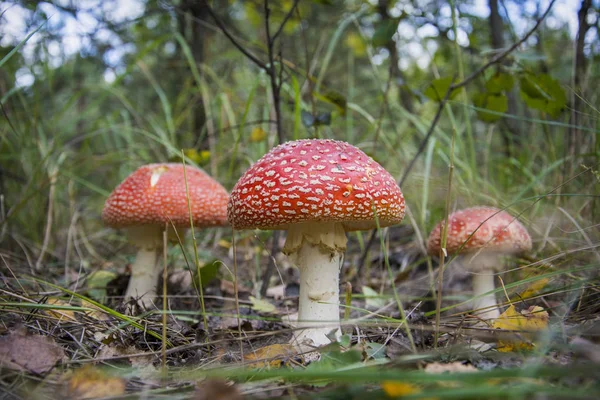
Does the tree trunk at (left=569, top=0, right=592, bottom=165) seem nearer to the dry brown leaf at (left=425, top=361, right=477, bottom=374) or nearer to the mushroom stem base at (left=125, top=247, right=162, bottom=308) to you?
the dry brown leaf at (left=425, top=361, right=477, bottom=374)

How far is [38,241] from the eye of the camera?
17.1 feet

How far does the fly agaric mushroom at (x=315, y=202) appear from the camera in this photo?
2471 millimetres

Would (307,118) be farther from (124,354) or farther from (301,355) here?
(124,354)

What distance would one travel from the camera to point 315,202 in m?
2.45

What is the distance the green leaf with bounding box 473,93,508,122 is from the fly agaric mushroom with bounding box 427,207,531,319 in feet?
2.72

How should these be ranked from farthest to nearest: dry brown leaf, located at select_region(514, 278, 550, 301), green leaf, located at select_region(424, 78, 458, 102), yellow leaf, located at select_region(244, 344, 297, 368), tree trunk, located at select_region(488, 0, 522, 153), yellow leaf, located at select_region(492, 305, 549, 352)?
tree trunk, located at select_region(488, 0, 522, 153)
green leaf, located at select_region(424, 78, 458, 102)
dry brown leaf, located at select_region(514, 278, 550, 301)
yellow leaf, located at select_region(244, 344, 297, 368)
yellow leaf, located at select_region(492, 305, 549, 352)

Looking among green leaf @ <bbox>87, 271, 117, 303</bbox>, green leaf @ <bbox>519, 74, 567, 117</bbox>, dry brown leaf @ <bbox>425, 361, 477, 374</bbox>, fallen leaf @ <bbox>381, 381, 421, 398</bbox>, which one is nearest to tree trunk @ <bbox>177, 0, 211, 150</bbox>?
green leaf @ <bbox>87, 271, 117, 303</bbox>

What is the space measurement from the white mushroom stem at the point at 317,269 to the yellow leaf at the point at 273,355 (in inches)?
13.5

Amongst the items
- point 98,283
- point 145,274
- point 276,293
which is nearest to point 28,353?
point 145,274

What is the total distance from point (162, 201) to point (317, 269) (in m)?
Answer: 1.51

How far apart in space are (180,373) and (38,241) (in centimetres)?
416

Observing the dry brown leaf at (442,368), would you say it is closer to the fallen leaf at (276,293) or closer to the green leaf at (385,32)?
the green leaf at (385,32)

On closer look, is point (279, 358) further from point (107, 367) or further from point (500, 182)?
point (500, 182)

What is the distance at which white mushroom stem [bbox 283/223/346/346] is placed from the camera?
290 centimetres
